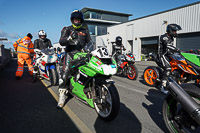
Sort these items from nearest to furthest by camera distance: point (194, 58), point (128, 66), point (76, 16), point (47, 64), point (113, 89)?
point (113, 89) → point (194, 58) → point (76, 16) → point (47, 64) → point (128, 66)

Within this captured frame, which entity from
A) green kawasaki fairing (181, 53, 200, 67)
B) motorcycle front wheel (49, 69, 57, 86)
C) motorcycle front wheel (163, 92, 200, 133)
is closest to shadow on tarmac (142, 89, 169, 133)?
motorcycle front wheel (163, 92, 200, 133)

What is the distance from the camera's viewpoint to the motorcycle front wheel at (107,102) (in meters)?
2.45

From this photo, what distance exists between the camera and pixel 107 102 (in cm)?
268

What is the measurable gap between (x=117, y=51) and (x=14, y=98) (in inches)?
218

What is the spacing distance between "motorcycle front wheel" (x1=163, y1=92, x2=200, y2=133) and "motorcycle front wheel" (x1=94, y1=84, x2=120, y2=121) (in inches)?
31.2

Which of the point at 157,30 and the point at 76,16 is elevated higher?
the point at 157,30

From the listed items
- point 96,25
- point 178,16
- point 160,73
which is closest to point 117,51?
point 160,73

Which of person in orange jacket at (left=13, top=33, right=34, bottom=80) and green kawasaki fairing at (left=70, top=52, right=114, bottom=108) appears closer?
green kawasaki fairing at (left=70, top=52, right=114, bottom=108)

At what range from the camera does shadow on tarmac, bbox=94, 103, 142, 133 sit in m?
2.35

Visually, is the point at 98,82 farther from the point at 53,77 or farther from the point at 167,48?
the point at 53,77

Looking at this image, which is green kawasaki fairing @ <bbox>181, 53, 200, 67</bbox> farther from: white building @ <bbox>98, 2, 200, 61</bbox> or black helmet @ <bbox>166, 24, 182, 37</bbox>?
white building @ <bbox>98, 2, 200, 61</bbox>

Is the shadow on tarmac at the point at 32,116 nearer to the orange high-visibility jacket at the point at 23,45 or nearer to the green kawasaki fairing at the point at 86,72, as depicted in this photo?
the green kawasaki fairing at the point at 86,72

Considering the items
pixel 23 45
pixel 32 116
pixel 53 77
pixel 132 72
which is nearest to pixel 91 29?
pixel 23 45

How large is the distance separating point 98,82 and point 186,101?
150cm
